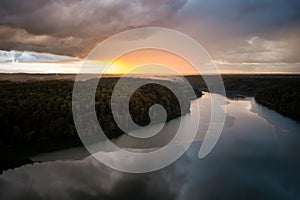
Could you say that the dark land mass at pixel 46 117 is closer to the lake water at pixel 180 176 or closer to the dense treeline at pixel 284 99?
the dense treeline at pixel 284 99

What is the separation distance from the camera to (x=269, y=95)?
102 ft

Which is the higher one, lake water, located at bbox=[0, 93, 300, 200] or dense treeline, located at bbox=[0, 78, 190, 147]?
dense treeline, located at bbox=[0, 78, 190, 147]

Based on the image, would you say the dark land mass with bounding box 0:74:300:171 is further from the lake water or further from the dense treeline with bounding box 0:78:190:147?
the lake water

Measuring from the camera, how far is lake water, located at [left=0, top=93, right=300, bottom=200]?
838cm

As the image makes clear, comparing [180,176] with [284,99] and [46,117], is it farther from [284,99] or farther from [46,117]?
[284,99]

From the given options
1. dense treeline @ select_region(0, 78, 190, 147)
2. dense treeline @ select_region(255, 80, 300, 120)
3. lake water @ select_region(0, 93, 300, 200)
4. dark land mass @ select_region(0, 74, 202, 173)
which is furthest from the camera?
dense treeline @ select_region(255, 80, 300, 120)

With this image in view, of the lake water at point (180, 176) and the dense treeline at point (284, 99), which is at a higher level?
the dense treeline at point (284, 99)

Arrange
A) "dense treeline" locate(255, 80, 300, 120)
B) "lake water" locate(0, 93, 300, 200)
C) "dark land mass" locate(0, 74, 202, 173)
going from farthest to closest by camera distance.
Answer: "dense treeline" locate(255, 80, 300, 120)
"dark land mass" locate(0, 74, 202, 173)
"lake water" locate(0, 93, 300, 200)

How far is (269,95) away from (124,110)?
20.6 metres

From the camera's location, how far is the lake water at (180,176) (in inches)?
330

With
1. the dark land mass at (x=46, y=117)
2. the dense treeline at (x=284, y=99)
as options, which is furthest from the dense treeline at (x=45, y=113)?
the dense treeline at (x=284, y=99)

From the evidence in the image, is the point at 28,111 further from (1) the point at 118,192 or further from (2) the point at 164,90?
(2) the point at 164,90

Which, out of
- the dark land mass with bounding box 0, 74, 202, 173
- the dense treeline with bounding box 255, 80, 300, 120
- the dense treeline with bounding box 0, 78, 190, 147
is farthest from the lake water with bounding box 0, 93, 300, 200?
the dense treeline with bounding box 255, 80, 300, 120

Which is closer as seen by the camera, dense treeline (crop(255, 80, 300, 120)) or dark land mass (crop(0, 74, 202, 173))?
dark land mass (crop(0, 74, 202, 173))
